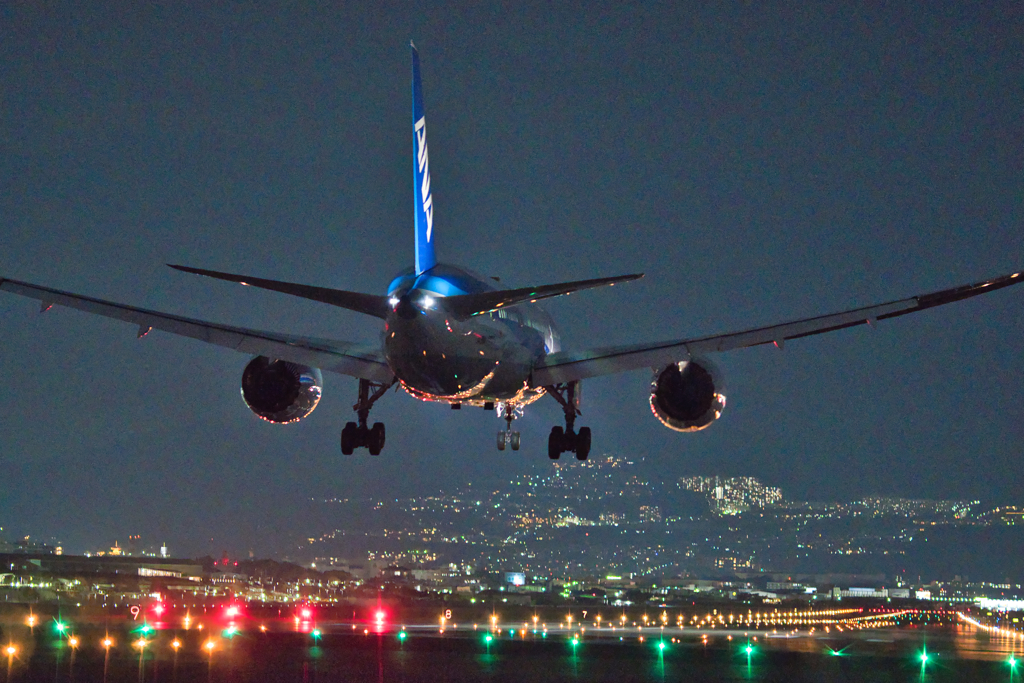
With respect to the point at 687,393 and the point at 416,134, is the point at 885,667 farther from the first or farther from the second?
the point at 416,134

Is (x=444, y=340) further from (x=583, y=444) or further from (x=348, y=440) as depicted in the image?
(x=583, y=444)

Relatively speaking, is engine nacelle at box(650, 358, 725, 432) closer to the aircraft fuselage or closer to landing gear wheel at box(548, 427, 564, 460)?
landing gear wheel at box(548, 427, 564, 460)

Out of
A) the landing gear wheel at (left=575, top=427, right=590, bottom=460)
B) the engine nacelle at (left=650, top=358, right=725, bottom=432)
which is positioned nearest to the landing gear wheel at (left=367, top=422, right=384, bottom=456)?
the landing gear wheel at (left=575, top=427, right=590, bottom=460)

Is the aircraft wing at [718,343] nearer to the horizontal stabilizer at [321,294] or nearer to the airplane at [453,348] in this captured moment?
the airplane at [453,348]

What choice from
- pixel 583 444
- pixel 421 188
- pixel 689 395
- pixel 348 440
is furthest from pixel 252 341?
pixel 689 395

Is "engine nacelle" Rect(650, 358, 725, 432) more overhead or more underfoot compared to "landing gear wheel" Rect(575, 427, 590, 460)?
more overhead

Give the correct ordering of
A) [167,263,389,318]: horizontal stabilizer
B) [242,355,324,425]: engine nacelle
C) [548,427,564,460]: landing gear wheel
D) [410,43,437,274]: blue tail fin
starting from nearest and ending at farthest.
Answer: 1. [167,263,389,318]: horizontal stabilizer
2. [410,43,437,274]: blue tail fin
3. [242,355,324,425]: engine nacelle
4. [548,427,564,460]: landing gear wheel

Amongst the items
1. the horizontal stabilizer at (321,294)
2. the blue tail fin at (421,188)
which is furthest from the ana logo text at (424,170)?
the horizontal stabilizer at (321,294)

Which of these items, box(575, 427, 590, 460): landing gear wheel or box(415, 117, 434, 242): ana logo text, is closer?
box(415, 117, 434, 242): ana logo text
